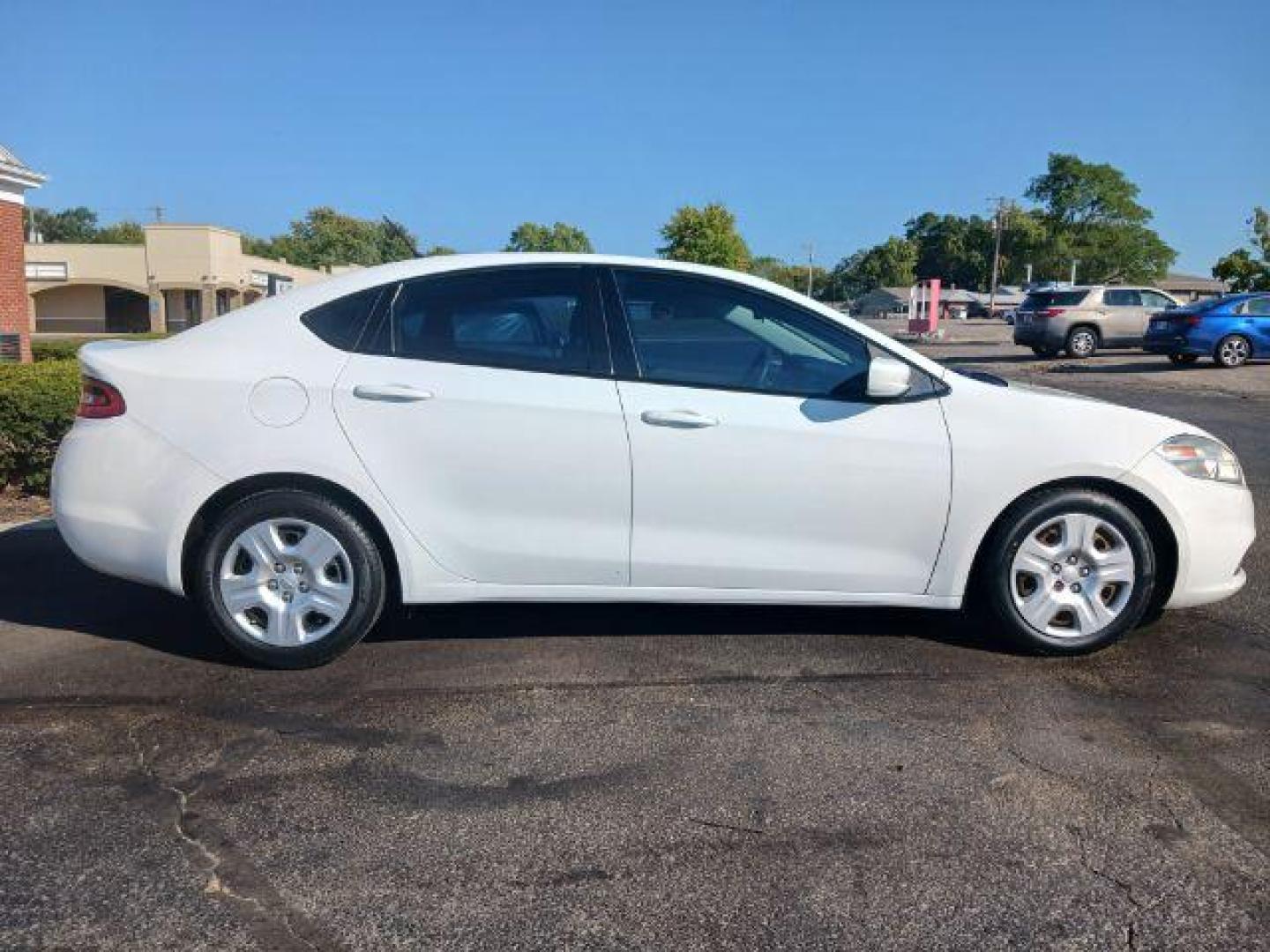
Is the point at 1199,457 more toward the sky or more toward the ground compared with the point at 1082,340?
more toward the ground

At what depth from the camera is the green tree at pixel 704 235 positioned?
76938 mm

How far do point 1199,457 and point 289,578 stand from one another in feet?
12.2

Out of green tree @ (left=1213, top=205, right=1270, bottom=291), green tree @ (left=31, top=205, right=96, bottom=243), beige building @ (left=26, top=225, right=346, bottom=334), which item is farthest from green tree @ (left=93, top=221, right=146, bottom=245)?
green tree @ (left=1213, top=205, right=1270, bottom=291)

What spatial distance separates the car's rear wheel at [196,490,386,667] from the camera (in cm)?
411

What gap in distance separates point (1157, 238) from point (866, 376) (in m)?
119

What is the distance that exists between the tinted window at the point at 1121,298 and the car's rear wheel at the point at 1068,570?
75.2ft

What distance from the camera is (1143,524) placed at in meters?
4.36

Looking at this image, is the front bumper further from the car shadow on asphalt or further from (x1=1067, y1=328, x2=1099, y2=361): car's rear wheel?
(x1=1067, y1=328, x2=1099, y2=361): car's rear wheel

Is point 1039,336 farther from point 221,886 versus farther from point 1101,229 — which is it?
point 1101,229

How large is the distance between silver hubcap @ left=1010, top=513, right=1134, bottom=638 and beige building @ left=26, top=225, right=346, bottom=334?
5100 cm

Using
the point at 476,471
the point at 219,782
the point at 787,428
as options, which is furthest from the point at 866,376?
the point at 219,782

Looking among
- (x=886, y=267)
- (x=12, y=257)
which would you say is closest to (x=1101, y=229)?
(x=886, y=267)

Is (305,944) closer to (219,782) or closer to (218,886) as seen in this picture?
(218,886)

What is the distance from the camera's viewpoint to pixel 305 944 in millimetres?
2457
